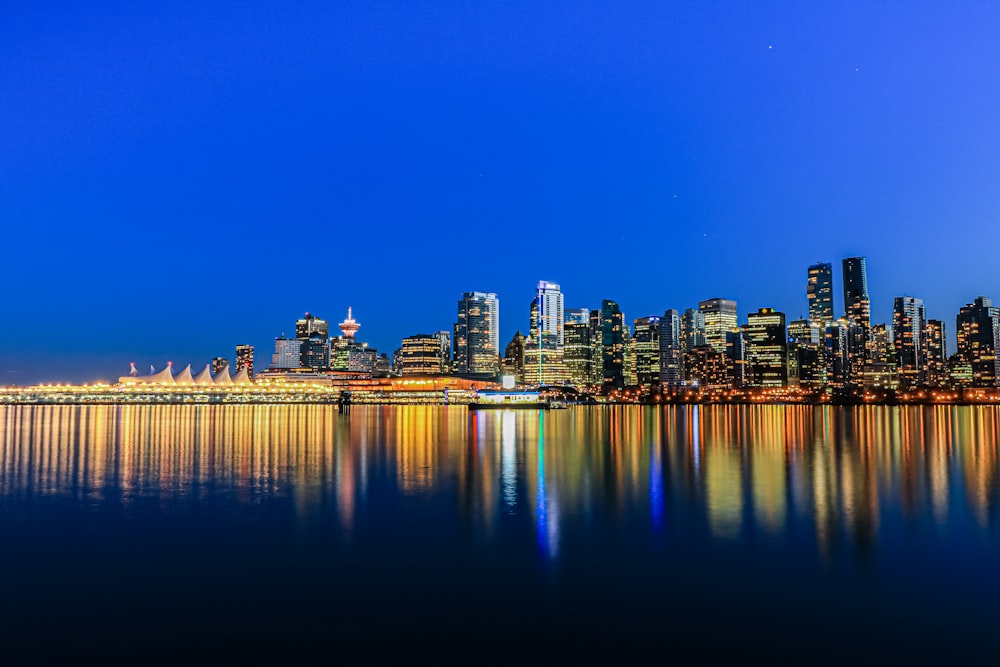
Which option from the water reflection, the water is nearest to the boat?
the water reflection

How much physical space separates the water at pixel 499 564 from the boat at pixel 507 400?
111m

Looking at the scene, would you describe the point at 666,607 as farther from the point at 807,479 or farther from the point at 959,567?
the point at 807,479

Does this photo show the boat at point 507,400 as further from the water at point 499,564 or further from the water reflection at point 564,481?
the water at point 499,564

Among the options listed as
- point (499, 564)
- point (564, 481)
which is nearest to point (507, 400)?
point (564, 481)

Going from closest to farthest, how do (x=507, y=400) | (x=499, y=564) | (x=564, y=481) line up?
(x=499, y=564) < (x=564, y=481) < (x=507, y=400)

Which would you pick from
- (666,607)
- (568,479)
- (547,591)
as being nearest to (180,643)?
(547,591)

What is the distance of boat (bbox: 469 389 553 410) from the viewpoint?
473 feet

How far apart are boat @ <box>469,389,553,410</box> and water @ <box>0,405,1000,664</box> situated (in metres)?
111

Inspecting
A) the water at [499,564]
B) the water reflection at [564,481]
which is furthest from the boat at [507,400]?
the water at [499,564]

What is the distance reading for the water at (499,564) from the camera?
36.5 ft

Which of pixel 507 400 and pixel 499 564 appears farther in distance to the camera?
pixel 507 400

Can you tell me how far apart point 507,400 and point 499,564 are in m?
132

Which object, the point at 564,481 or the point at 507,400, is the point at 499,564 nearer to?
the point at 564,481

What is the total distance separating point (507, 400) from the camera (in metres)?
147
